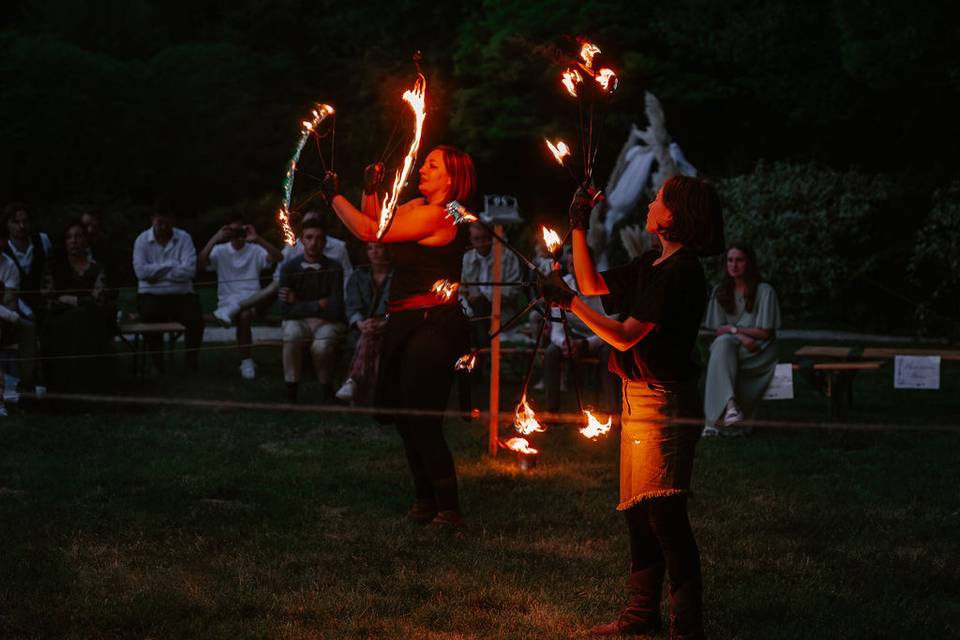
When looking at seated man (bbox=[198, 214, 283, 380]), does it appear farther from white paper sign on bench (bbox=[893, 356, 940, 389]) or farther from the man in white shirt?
white paper sign on bench (bbox=[893, 356, 940, 389])

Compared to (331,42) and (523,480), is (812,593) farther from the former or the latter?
(331,42)

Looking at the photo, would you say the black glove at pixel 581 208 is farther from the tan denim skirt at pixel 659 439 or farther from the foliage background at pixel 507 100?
the foliage background at pixel 507 100

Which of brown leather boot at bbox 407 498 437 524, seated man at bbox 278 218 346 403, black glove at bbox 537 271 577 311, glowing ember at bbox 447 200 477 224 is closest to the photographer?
black glove at bbox 537 271 577 311

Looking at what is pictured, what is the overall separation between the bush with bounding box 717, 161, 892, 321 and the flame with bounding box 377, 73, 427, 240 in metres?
15.8

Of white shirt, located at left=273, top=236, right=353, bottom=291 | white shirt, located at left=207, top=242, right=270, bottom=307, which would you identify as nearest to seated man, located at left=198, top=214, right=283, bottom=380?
white shirt, located at left=207, top=242, right=270, bottom=307

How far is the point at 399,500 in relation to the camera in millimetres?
7312

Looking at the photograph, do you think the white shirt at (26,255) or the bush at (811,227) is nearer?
the white shirt at (26,255)

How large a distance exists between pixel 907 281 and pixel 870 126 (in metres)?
6.46

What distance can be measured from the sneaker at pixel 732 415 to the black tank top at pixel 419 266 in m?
4.27

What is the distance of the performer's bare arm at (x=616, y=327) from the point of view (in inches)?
171

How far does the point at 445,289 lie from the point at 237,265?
7.93 m

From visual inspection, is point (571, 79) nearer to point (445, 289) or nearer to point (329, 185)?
point (445, 289)

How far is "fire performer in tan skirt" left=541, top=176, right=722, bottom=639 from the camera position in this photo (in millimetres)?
4383

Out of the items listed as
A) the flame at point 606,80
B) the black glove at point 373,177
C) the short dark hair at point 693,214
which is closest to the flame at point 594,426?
the short dark hair at point 693,214
